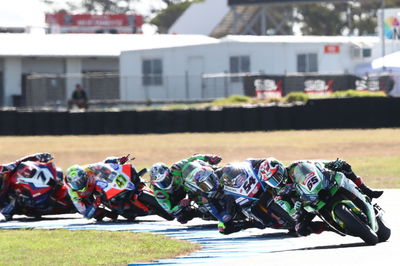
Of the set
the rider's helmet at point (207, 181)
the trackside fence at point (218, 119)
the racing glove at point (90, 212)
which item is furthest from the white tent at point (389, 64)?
the rider's helmet at point (207, 181)

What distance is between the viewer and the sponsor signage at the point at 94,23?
243 ft

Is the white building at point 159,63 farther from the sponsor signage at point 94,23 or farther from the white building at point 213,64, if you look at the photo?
the sponsor signage at point 94,23

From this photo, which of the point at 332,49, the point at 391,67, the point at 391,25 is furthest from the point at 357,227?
the point at 391,25

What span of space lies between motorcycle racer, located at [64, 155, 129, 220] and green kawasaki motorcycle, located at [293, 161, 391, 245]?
391 centimetres

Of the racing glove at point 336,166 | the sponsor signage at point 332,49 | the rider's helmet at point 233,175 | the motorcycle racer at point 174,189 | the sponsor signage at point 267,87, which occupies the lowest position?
the motorcycle racer at point 174,189

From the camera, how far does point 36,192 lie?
55.9 ft

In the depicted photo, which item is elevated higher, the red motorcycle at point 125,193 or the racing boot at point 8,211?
the red motorcycle at point 125,193

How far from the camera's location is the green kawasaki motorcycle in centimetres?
1267

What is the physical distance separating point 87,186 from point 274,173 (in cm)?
367

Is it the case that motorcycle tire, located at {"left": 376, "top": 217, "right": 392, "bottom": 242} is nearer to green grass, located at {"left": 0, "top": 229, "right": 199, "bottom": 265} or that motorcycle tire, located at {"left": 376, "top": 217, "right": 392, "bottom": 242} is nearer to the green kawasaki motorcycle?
the green kawasaki motorcycle

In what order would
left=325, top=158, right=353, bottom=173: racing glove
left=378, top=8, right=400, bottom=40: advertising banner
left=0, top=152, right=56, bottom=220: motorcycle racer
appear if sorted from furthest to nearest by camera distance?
1. left=378, top=8, right=400, bottom=40: advertising banner
2. left=0, top=152, right=56, bottom=220: motorcycle racer
3. left=325, top=158, right=353, bottom=173: racing glove

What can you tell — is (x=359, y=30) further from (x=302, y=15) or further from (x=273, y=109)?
(x=273, y=109)

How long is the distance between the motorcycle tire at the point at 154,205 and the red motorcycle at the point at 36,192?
1.39 m

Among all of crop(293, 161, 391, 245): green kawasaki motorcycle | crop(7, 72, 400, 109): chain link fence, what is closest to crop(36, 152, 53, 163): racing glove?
crop(293, 161, 391, 245): green kawasaki motorcycle
